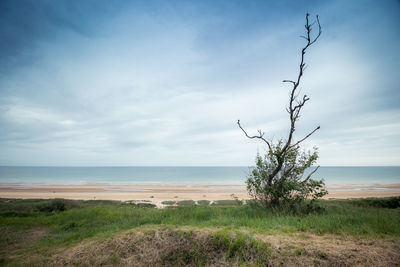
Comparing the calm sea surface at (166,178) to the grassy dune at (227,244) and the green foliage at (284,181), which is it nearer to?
the green foliage at (284,181)

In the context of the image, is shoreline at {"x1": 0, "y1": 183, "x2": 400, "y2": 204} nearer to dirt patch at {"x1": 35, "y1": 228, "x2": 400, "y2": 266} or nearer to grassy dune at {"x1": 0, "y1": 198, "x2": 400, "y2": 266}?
grassy dune at {"x1": 0, "y1": 198, "x2": 400, "y2": 266}

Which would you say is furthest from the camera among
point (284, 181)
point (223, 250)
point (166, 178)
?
point (166, 178)

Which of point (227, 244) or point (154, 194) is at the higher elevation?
point (227, 244)

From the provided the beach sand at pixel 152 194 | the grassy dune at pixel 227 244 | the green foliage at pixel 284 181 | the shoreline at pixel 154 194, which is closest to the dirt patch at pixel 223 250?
the grassy dune at pixel 227 244

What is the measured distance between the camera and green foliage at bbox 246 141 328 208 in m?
8.83

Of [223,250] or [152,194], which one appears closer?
[223,250]

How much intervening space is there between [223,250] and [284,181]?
16.7 ft

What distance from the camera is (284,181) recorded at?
9023 millimetres

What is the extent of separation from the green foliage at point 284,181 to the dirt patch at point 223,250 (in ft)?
11.6

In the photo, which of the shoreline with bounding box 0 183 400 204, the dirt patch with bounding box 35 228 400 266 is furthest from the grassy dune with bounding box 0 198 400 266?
the shoreline with bounding box 0 183 400 204

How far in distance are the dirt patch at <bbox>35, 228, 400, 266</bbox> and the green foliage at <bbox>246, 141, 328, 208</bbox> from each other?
3.55 meters

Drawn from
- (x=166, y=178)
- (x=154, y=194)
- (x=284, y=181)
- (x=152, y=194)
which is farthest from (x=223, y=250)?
(x=166, y=178)

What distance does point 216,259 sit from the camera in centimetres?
506

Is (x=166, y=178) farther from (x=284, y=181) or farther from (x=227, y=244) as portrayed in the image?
(x=227, y=244)
